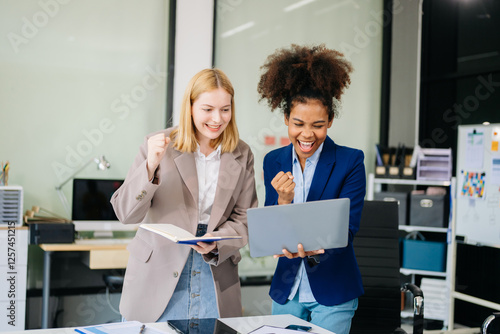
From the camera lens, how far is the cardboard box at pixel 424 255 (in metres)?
4.54

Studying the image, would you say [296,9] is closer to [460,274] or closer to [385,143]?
[385,143]

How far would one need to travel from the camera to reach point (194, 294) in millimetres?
1827

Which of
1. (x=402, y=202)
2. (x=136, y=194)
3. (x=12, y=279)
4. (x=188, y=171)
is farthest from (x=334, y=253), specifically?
(x=402, y=202)

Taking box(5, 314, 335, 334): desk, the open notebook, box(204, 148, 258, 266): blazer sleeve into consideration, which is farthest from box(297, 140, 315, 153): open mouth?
box(5, 314, 335, 334): desk

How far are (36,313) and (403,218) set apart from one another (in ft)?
10.1

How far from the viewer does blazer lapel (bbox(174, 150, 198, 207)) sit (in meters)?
1.85

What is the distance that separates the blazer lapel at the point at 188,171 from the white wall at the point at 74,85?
2.42 m

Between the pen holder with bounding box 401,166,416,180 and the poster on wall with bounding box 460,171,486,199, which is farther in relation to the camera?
the pen holder with bounding box 401,166,416,180

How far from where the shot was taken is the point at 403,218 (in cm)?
467

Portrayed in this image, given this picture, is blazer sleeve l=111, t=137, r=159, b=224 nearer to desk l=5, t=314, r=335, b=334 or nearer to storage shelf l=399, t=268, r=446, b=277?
desk l=5, t=314, r=335, b=334

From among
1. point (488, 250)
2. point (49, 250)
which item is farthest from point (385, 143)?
point (49, 250)

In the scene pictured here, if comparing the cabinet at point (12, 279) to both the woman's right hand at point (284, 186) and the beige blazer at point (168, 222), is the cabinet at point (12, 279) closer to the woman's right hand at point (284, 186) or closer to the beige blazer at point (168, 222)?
the beige blazer at point (168, 222)

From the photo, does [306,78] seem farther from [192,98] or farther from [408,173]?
[408,173]

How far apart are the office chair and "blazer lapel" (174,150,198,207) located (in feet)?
3.11
